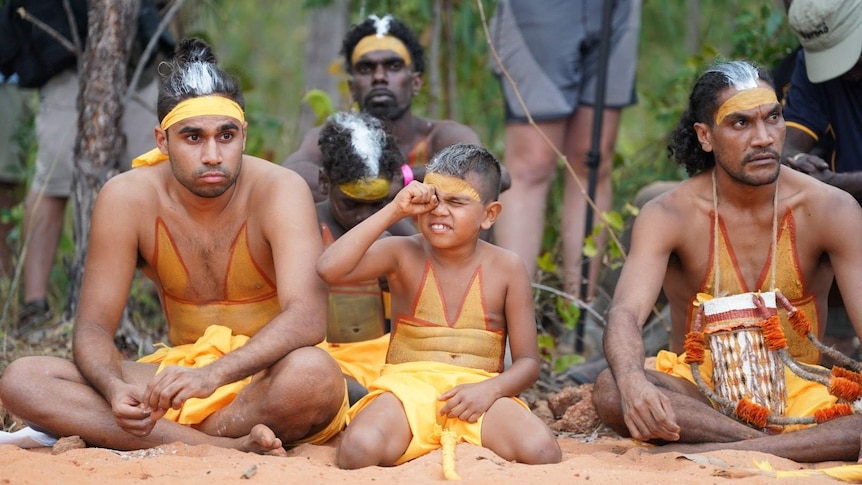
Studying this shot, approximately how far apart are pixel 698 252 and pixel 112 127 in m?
2.83

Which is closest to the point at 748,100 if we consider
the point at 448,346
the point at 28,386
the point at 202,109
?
the point at 448,346

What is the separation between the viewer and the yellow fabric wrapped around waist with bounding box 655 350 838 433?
13.7ft

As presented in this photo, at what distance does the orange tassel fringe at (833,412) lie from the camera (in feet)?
13.3

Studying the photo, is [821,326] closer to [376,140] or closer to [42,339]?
[376,140]

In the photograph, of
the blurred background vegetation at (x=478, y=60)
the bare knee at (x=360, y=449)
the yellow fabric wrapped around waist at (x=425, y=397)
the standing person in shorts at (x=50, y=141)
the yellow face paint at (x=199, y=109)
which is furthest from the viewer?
the blurred background vegetation at (x=478, y=60)

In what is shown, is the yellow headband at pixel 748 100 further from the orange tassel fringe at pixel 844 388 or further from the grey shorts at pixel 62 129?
the grey shorts at pixel 62 129

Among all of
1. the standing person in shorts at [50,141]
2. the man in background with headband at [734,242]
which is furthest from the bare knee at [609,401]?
the standing person in shorts at [50,141]

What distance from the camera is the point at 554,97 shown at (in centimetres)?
605

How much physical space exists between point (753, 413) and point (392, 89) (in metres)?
2.70

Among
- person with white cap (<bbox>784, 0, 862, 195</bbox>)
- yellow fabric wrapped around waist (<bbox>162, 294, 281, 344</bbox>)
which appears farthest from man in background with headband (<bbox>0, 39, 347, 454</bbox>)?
person with white cap (<bbox>784, 0, 862, 195</bbox>)

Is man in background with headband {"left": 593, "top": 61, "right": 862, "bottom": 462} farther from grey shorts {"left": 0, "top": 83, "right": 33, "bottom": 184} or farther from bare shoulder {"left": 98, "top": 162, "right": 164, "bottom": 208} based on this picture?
grey shorts {"left": 0, "top": 83, "right": 33, "bottom": 184}

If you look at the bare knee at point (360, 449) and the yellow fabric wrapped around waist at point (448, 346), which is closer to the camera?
the bare knee at point (360, 449)

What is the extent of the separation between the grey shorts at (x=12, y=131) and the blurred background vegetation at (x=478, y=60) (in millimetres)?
107

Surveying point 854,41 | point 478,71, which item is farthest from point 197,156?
point 478,71
